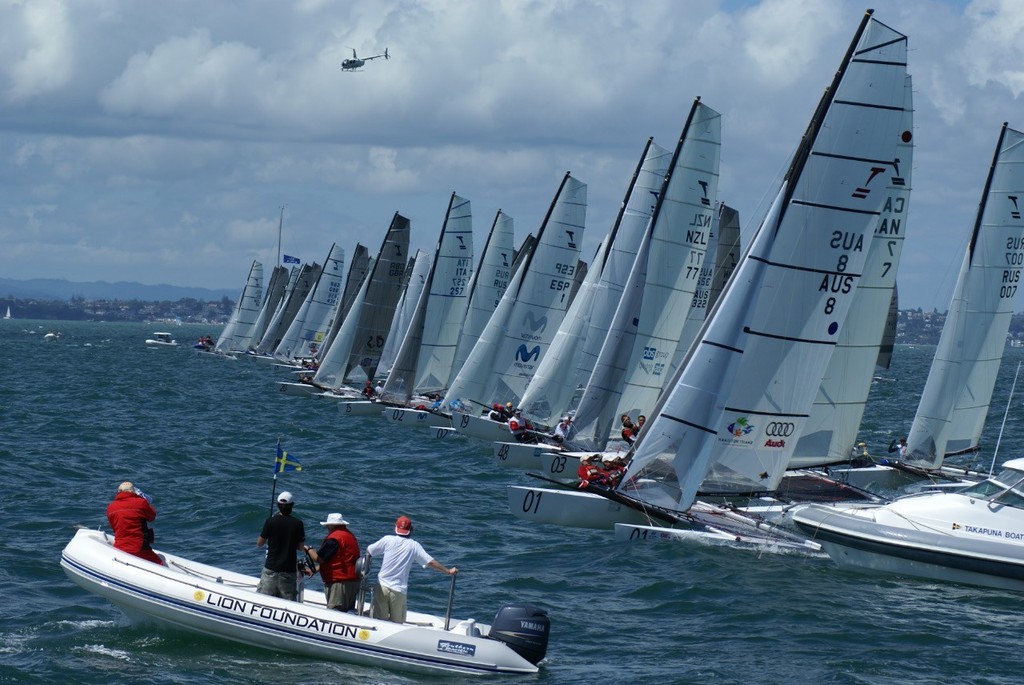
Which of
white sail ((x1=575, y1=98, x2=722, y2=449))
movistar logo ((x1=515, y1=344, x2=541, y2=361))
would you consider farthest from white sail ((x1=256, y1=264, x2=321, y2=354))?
white sail ((x1=575, y1=98, x2=722, y2=449))

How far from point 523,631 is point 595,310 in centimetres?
1934

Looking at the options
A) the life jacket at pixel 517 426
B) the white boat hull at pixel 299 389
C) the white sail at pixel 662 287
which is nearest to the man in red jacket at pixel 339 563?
the white sail at pixel 662 287

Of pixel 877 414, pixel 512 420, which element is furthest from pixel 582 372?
pixel 877 414

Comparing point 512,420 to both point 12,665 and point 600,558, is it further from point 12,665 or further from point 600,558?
point 12,665

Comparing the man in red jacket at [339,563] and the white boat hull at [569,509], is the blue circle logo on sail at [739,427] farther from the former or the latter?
the man in red jacket at [339,563]

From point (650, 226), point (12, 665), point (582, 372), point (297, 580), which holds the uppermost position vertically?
point (650, 226)

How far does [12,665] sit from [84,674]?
0.83 metres

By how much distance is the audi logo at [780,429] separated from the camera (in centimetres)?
2212

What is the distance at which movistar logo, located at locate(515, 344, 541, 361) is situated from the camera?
38562 mm

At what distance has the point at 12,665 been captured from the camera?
47.7 feet

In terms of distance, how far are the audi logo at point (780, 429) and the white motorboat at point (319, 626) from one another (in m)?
8.15

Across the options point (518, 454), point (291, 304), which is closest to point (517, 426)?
point (518, 454)

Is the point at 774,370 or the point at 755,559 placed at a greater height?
the point at 774,370

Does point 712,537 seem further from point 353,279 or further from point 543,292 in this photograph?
point 353,279
